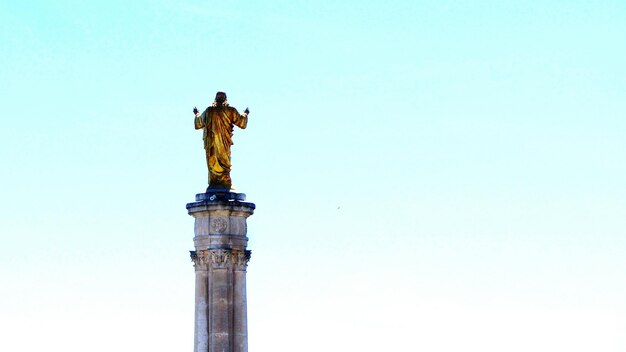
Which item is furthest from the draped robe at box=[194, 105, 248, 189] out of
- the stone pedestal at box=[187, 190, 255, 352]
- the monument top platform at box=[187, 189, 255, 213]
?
the stone pedestal at box=[187, 190, 255, 352]

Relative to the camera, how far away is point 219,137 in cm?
5862

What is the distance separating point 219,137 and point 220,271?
373 centimetres

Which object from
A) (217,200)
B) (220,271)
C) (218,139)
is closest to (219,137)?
(218,139)

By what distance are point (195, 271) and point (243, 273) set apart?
1.30 meters

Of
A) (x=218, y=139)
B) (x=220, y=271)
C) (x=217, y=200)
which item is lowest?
(x=220, y=271)

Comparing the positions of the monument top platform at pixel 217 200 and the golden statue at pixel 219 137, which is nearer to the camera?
the monument top platform at pixel 217 200

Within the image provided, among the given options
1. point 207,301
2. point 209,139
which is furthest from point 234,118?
point 207,301

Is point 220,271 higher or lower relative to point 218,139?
lower

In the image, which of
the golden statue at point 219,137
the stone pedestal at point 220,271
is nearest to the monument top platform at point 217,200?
the stone pedestal at point 220,271

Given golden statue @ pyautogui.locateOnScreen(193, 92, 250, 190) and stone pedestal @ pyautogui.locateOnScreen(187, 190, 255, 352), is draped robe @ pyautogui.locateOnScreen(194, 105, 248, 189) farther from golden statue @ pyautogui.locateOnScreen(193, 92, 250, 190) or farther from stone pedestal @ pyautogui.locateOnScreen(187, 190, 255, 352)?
stone pedestal @ pyautogui.locateOnScreen(187, 190, 255, 352)

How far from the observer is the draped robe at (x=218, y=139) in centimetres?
5862

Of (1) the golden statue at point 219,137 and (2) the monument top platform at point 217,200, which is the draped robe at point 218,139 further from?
(2) the monument top platform at point 217,200

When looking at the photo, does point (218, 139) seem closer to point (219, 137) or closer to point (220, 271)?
point (219, 137)

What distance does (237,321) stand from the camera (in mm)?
57688
